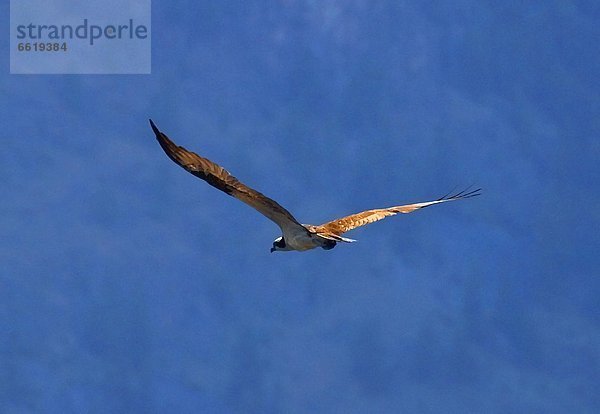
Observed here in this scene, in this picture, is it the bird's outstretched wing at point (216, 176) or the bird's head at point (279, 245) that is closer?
the bird's outstretched wing at point (216, 176)

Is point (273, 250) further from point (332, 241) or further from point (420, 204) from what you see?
point (420, 204)

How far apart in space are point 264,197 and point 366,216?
875cm

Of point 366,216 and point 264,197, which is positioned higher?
point 366,216

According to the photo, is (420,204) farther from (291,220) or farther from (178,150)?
(178,150)

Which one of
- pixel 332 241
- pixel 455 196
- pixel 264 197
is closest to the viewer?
pixel 264 197

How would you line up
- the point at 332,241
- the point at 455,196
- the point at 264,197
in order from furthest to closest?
the point at 455,196, the point at 332,241, the point at 264,197

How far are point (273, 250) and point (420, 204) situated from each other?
6481 millimetres

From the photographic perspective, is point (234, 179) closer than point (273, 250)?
Yes

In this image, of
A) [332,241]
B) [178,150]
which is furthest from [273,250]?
[178,150]

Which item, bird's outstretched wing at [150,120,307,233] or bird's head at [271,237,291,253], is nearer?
bird's outstretched wing at [150,120,307,233]

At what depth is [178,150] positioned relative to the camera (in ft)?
118

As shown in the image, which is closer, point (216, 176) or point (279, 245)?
point (216, 176)

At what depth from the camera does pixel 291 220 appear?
36781 mm

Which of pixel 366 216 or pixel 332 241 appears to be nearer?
pixel 332 241
